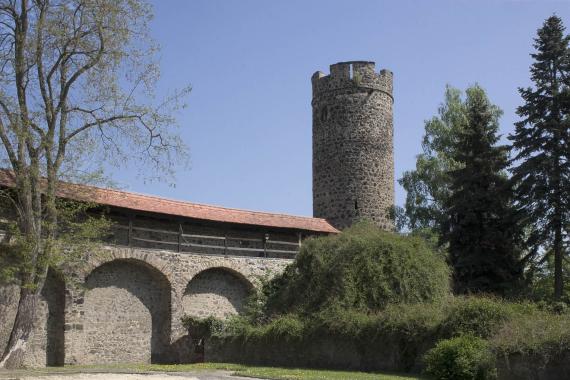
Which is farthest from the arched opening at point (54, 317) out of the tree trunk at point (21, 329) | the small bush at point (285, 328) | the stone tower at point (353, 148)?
the stone tower at point (353, 148)

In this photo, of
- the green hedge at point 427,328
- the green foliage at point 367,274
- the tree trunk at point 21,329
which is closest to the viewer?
the green hedge at point 427,328

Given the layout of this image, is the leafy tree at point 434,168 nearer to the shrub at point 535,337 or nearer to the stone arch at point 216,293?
the stone arch at point 216,293

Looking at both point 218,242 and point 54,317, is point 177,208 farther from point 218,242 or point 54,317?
point 54,317

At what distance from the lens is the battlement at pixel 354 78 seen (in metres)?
32.0

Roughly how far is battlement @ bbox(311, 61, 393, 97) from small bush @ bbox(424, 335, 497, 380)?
1946cm

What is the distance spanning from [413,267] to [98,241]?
936 centimetres

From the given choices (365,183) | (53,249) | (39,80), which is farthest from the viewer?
(365,183)

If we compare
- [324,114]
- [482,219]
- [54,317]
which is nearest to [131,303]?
[54,317]

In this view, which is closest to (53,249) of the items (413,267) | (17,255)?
(17,255)

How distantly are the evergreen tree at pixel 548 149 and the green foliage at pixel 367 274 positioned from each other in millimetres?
4483

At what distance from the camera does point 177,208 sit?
24.1 m

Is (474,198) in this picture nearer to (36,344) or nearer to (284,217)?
(284,217)

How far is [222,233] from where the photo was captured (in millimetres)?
25500

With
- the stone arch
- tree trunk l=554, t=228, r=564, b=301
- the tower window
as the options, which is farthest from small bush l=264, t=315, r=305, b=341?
the tower window
